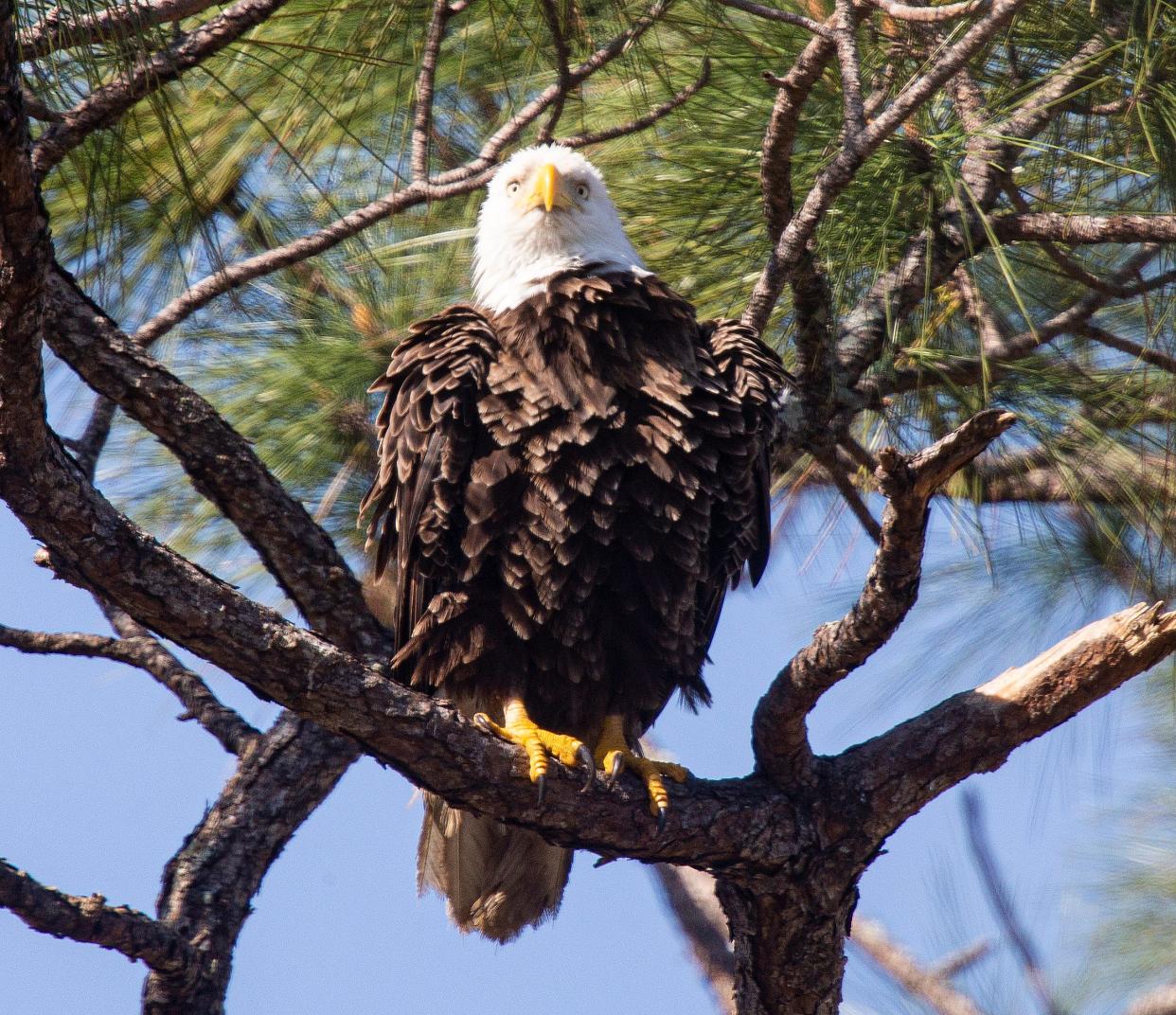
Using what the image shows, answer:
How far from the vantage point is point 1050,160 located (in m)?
3.05

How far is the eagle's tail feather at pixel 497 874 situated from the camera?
10.2ft

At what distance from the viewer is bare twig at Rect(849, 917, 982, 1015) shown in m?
3.13

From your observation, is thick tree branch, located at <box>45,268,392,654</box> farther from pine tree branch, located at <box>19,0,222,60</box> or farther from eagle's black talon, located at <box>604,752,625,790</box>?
eagle's black talon, located at <box>604,752,625,790</box>

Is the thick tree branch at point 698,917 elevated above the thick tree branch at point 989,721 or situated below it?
above

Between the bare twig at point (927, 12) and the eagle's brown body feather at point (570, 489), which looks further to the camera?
the eagle's brown body feather at point (570, 489)

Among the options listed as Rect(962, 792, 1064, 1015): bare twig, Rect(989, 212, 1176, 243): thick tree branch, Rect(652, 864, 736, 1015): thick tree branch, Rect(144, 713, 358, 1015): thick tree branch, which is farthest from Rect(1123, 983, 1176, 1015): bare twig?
Rect(144, 713, 358, 1015): thick tree branch

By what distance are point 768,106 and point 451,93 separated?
1059 millimetres

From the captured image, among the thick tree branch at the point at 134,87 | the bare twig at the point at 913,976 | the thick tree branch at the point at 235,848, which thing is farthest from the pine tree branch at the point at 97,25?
the bare twig at the point at 913,976

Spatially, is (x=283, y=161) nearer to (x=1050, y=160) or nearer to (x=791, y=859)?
(x=1050, y=160)

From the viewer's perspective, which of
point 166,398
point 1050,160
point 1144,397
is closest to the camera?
point 166,398

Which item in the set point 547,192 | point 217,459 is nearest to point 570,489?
point 217,459

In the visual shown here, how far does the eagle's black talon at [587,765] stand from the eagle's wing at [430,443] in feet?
1.58

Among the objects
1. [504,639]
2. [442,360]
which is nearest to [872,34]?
[442,360]

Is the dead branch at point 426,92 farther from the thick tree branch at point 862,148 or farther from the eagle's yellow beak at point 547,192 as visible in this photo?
the thick tree branch at point 862,148
